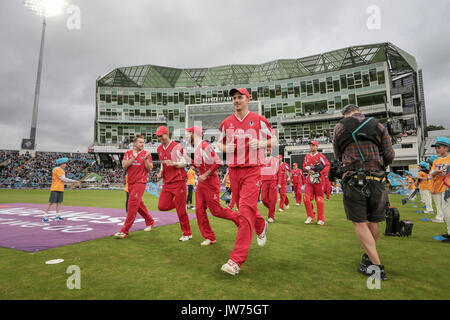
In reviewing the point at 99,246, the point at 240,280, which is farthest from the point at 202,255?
the point at 99,246

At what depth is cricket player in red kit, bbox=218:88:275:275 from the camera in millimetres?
3428

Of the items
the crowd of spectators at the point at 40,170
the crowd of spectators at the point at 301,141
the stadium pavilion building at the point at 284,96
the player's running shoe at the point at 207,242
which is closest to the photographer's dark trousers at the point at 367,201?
the player's running shoe at the point at 207,242

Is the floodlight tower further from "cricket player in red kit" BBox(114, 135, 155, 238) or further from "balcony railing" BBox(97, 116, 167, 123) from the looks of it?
"cricket player in red kit" BBox(114, 135, 155, 238)

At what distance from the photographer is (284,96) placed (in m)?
50.6

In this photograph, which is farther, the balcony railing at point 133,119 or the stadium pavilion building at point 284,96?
the balcony railing at point 133,119

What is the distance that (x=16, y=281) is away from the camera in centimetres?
298

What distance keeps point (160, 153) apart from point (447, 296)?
16.7 feet

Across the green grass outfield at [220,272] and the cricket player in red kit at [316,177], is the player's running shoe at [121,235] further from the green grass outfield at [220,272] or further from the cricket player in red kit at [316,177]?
the cricket player in red kit at [316,177]

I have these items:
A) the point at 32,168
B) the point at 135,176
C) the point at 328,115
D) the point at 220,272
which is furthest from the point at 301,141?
the point at 32,168

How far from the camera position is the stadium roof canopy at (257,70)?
44.4 metres

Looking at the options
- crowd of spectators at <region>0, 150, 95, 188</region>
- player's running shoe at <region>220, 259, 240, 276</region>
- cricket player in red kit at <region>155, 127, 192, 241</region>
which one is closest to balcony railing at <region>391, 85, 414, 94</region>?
cricket player in red kit at <region>155, 127, 192, 241</region>

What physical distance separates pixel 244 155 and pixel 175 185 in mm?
2279

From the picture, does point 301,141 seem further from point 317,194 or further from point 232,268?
point 232,268
